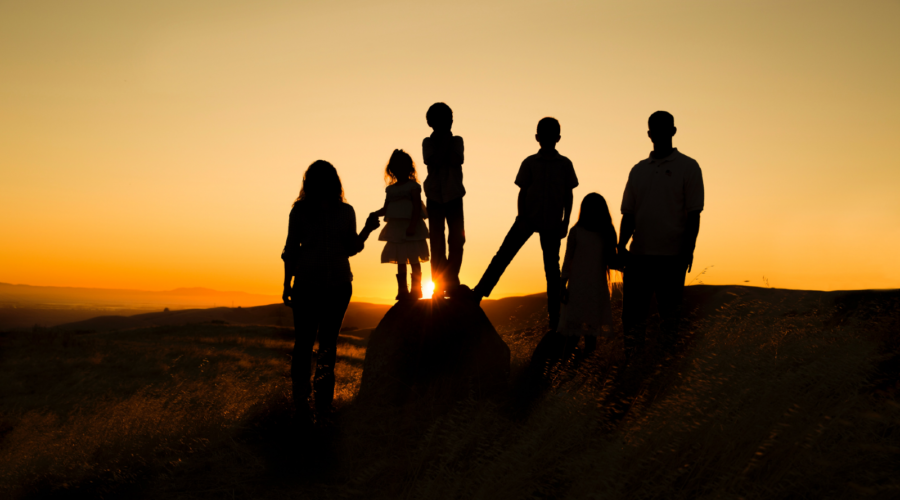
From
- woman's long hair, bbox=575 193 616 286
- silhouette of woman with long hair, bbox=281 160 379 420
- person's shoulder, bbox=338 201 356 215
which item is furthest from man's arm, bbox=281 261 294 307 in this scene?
woman's long hair, bbox=575 193 616 286

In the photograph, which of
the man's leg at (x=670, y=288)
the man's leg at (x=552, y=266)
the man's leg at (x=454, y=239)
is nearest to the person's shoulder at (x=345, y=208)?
the man's leg at (x=454, y=239)

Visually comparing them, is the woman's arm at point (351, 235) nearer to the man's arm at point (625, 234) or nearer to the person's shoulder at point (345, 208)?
the person's shoulder at point (345, 208)

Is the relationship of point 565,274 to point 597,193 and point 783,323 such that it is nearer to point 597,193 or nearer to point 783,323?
point 597,193

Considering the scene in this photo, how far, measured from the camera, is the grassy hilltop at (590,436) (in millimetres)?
3045

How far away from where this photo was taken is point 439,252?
5.77 meters

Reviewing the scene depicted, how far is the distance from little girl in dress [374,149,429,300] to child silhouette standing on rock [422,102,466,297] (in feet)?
0.46

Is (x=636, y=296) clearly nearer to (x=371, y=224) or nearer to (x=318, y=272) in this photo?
(x=371, y=224)

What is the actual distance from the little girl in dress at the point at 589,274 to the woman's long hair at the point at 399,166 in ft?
6.32

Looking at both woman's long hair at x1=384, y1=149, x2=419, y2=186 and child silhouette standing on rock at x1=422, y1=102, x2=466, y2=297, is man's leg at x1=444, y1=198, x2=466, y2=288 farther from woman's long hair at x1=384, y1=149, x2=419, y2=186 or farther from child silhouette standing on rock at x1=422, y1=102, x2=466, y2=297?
woman's long hair at x1=384, y1=149, x2=419, y2=186

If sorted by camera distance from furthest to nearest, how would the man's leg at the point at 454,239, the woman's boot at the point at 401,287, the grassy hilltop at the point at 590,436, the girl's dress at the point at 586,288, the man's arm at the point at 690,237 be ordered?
the woman's boot at the point at 401,287 → the man's leg at the point at 454,239 → the girl's dress at the point at 586,288 → the man's arm at the point at 690,237 → the grassy hilltop at the point at 590,436

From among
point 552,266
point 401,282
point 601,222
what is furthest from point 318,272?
point 601,222

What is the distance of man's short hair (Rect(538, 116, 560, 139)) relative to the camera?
217 inches

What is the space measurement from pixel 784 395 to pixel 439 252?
3.45m

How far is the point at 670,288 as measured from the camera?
4.52m
